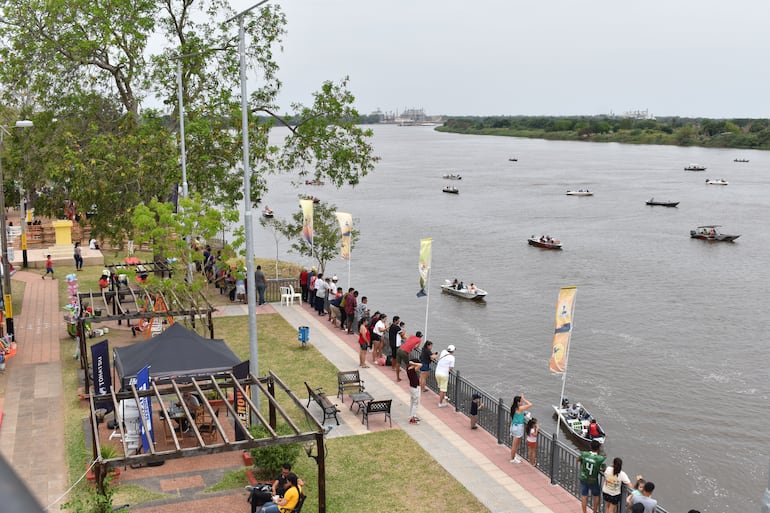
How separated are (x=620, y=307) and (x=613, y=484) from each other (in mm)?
32020

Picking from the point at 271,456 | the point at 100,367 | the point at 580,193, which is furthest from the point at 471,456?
the point at 580,193

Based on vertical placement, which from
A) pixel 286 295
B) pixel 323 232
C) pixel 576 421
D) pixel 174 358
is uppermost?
pixel 174 358

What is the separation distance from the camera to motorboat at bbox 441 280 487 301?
45844mm

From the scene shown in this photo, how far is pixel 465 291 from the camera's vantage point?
151 ft

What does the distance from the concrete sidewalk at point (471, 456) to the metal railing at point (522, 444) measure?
0.22m

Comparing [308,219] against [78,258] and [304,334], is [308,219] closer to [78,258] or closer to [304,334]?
[304,334]

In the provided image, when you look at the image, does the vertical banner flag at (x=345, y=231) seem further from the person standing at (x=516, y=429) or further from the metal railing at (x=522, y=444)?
the person standing at (x=516, y=429)

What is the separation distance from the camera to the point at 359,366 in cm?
2322

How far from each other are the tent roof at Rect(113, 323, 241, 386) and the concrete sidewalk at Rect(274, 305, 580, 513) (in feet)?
10.6

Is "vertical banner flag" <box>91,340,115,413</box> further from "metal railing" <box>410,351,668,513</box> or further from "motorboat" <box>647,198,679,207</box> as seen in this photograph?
"motorboat" <box>647,198,679,207</box>

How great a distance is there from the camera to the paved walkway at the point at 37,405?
1546 centimetres

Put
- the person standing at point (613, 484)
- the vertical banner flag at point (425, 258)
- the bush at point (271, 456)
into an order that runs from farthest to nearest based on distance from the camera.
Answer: the vertical banner flag at point (425, 258)
the bush at point (271, 456)
the person standing at point (613, 484)

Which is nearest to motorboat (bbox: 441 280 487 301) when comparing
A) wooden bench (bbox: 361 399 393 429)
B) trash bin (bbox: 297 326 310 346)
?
trash bin (bbox: 297 326 310 346)

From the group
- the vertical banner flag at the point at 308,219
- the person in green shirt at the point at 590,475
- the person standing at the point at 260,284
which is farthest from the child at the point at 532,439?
the person standing at the point at 260,284
